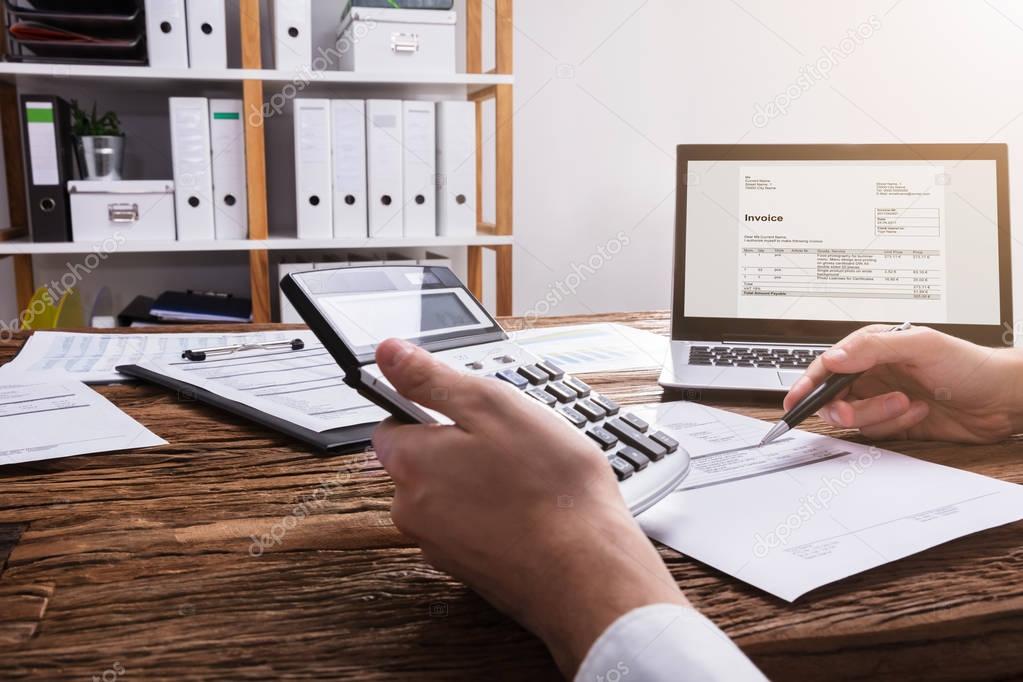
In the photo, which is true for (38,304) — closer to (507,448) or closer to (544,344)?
(544,344)

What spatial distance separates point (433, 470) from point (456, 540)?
0.04 metres

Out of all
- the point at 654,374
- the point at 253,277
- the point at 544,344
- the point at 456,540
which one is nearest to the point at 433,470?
the point at 456,540

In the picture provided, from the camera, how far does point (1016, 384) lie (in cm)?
68

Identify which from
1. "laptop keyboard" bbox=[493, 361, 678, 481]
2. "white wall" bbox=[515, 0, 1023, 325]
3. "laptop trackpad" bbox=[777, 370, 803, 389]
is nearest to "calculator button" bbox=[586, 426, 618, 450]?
"laptop keyboard" bbox=[493, 361, 678, 481]

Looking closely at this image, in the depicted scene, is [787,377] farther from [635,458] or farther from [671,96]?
[671,96]

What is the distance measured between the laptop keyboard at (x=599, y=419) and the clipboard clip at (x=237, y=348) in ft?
1.33

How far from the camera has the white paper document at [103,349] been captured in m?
0.86

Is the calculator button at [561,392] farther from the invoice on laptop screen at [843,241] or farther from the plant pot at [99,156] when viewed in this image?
the plant pot at [99,156]

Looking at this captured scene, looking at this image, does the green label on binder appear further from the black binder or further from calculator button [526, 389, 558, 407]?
calculator button [526, 389, 558, 407]

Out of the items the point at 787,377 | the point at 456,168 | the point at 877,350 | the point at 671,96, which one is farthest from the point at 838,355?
the point at 671,96

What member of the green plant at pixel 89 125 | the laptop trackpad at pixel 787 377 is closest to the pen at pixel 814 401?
the laptop trackpad at pixel 787 377

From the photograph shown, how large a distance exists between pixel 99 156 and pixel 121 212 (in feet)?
0.45

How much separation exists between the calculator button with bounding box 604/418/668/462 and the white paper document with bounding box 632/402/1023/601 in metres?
0.03

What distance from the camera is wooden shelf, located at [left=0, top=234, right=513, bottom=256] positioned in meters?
1.90
